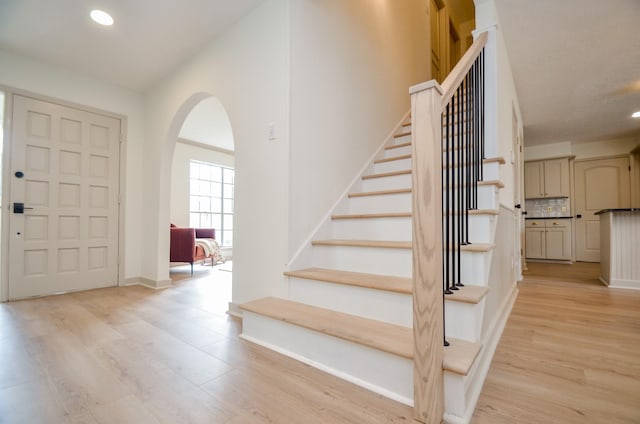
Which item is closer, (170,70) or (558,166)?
(170,70)

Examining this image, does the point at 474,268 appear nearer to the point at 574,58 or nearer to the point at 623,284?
the point at 574,58

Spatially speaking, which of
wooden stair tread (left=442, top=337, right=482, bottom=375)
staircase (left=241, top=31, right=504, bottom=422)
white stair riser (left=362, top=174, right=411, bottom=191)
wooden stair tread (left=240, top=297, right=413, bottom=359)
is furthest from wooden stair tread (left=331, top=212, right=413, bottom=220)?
wooden stair tread (left=442, top=337, right=482, bottom=375)

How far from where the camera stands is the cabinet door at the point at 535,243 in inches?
237

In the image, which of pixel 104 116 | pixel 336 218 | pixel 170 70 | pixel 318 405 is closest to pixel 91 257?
pixel 104 116

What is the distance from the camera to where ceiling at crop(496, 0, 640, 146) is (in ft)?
7.61

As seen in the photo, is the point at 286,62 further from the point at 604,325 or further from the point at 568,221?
the point at 568,221

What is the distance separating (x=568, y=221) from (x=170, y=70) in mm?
7440

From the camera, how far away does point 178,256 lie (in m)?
4.46

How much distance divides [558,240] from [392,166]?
5173 mm

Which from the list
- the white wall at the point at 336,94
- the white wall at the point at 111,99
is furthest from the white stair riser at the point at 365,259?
the white wall at the point at 111,99

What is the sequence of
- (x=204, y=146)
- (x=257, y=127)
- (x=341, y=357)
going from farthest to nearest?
(x=204, y=146) → (x=257, y=127) → (x=341, y=357)

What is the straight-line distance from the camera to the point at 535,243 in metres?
6.09

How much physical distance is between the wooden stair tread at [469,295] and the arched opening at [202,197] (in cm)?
251

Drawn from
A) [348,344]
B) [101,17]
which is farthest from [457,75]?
[101,17]
